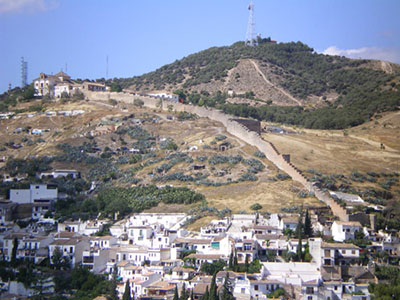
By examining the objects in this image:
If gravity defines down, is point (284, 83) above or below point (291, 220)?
above

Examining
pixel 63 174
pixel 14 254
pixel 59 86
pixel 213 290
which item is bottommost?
pixel 213 290

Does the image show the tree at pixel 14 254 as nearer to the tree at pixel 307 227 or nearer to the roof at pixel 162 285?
the roof at pixel 162 285

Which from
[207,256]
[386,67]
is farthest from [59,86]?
[207,256]

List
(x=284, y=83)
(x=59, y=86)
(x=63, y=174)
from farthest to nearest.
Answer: (x=284, y=83), (x=59, y=86), (x=63, y=174)

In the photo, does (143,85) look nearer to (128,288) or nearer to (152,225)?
(152,225)

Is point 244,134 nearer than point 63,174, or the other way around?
point 63,174

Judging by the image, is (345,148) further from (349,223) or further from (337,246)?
(337,246)

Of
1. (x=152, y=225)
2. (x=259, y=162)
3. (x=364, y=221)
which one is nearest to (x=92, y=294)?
(x=152, y=225)

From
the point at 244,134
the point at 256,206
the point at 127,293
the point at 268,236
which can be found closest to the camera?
the point at 127,293

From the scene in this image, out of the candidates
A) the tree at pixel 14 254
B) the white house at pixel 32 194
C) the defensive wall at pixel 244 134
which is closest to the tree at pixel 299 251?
the defensive wall at pixel 244 134
